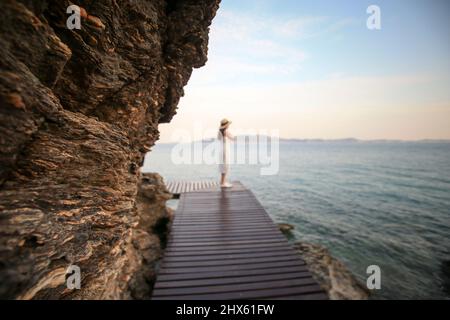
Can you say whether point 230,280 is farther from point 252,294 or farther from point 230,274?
point 252,294

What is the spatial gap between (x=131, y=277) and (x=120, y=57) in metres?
6.35

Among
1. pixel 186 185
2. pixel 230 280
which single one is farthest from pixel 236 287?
pixel 186 185

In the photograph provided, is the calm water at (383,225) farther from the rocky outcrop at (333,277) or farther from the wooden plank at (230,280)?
the wooden plank at (230,280)

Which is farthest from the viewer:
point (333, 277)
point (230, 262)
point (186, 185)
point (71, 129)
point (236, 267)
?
point (186, 185)

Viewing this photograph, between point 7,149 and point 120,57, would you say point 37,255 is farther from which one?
point 120,57

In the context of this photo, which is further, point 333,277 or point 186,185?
point 186,185

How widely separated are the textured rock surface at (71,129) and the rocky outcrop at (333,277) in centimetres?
798

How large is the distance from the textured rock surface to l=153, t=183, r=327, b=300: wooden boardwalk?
1880 millimetres

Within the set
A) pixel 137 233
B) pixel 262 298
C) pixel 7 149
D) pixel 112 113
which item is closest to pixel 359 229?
pixel 262 298

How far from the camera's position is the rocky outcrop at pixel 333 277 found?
7.99 meters

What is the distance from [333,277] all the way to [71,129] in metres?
10.3

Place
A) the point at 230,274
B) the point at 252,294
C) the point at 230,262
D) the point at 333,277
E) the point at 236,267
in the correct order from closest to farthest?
1. the point at 252,294
2. the point at 230,274
3. the point at 236,267
4. the point at 230,262
5. the point at 333,277

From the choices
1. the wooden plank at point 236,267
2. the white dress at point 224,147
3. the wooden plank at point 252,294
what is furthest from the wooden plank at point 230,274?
the white dress at point 224,147

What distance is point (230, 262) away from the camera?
19.0 feet
